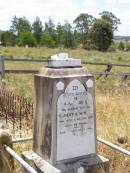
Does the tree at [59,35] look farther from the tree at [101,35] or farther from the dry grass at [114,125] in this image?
the dry grass at [114,125]

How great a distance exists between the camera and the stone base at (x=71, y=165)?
4.68 m

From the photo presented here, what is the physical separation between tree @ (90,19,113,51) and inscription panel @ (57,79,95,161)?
205ft

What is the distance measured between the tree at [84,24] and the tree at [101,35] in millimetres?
14215

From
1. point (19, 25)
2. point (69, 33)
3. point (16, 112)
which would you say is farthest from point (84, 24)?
point (16, 112)

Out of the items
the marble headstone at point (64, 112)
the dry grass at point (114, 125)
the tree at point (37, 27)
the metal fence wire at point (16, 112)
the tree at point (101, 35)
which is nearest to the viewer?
the marble headstone at point (64, 112)

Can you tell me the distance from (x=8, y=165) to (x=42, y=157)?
0.40m

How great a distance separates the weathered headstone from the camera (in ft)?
15.2

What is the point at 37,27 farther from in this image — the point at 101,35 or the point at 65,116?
the point at 65,116

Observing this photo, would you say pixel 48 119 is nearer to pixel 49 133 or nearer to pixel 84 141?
pixel 49 133

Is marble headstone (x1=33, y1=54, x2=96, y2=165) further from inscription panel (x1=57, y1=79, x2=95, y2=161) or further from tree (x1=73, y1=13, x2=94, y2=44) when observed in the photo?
tree (x1=73, y1=13, x2=94, y2=44)

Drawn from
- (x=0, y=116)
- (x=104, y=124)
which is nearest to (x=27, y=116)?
(x=0, y=116)

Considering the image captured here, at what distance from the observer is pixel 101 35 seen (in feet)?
221

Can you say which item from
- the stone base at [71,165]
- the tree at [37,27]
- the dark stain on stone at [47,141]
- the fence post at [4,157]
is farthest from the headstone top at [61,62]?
the tree at [37,27]

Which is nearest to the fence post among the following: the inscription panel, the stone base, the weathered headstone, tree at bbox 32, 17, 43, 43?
the stone base
